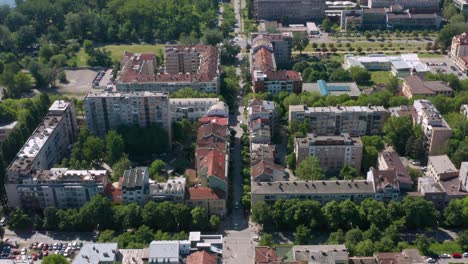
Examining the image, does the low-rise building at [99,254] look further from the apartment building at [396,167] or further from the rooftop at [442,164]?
the rooftop at [442,164]

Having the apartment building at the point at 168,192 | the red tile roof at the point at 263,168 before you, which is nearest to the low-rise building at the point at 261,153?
the red tile roof at the point at 263,168

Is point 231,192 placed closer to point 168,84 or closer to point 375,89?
point 168,84

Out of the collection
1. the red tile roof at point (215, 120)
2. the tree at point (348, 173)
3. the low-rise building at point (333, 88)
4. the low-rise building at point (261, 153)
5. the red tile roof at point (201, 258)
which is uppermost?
the red tile roof at point (215, 120)

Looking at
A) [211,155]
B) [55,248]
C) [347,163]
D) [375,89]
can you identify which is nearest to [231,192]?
[211,155]

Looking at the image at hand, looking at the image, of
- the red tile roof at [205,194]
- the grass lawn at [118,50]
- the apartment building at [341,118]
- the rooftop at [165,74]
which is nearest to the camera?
the red tile roof at [205,194]

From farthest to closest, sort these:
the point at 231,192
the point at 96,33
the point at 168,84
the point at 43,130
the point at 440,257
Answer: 1. the point at 96,33
2. the point at 168,84
3. the point at 43,130
4. the point at 231,192
5. the point at 440,257

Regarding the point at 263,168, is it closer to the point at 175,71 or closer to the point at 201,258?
the point at 201,258
